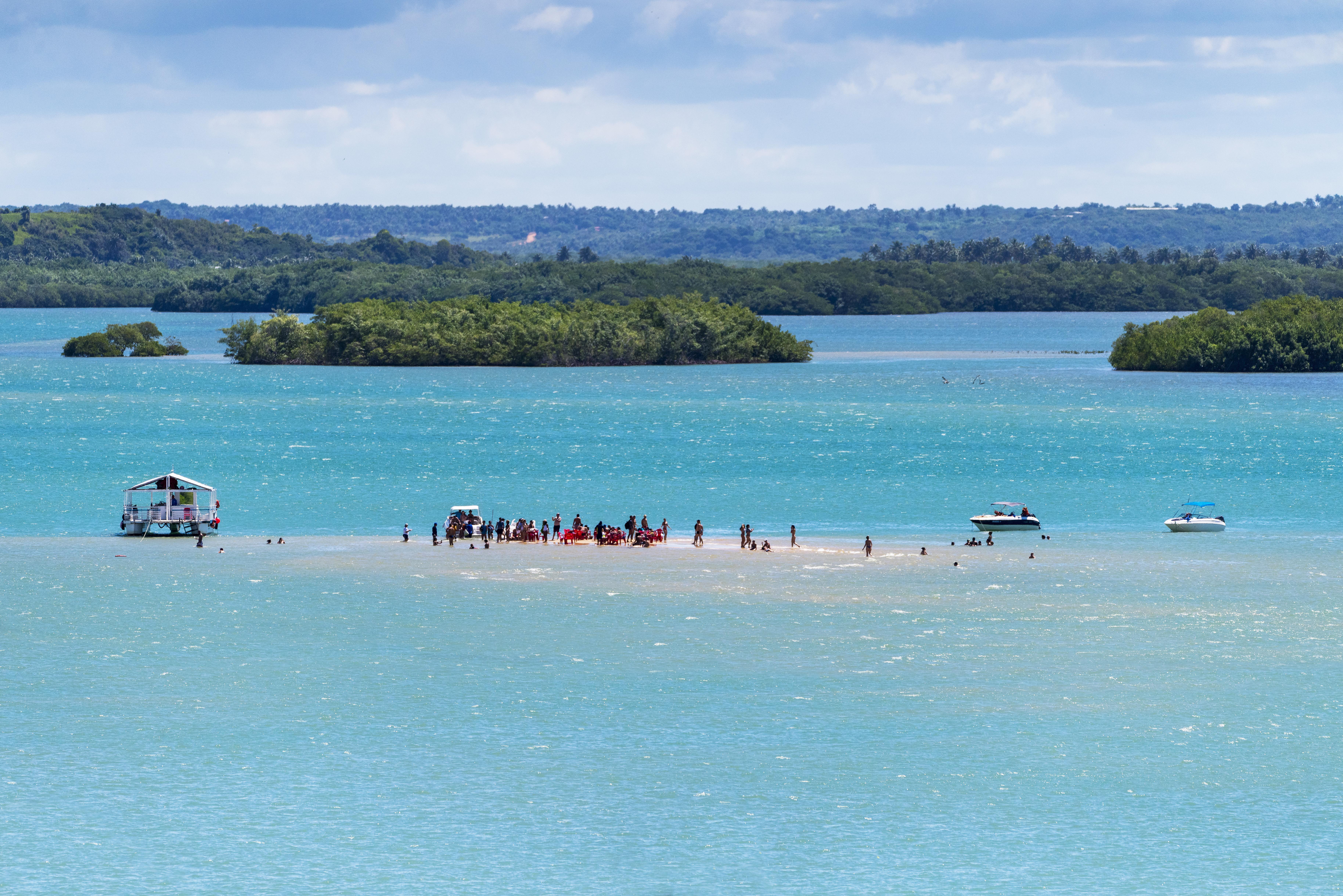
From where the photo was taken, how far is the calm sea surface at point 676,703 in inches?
1593

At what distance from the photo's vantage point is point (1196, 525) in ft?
288

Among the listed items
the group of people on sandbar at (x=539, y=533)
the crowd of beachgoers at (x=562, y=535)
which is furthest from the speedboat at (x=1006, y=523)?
the group of people on sandbar at (x=539, y=533)

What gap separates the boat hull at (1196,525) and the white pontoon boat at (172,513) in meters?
45.0

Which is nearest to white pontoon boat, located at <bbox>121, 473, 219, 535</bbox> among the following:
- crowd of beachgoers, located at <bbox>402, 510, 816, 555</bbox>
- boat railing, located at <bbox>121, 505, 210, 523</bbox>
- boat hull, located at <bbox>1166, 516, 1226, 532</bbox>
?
boat railing, located at <bbox>121, 505, 210, 523</bbox>

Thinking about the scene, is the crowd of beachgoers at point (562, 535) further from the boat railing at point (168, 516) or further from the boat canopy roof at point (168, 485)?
the boat canopy roof at point (168, 485)

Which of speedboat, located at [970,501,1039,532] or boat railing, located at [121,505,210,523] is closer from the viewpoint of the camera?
boat railing, located at [121,505,210,523]

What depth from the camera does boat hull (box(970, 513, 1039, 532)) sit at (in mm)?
A: 87500

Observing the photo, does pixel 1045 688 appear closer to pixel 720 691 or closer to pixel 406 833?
pixel 720 691

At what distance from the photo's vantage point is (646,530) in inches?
3228

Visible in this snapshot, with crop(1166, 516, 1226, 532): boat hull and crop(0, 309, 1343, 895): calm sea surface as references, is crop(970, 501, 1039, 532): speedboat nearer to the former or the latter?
crop(0, 309, 1343, 895): calm sea surface

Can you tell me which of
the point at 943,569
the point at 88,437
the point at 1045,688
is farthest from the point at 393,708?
the point at 88,437

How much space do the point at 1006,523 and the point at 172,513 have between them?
39.0m

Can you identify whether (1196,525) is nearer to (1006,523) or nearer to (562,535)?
(1006,523)

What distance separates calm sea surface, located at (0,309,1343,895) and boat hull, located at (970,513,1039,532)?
1.01 meters
